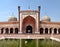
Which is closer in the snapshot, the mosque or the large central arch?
the mosque

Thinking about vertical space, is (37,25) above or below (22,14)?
below

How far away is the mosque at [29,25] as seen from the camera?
22.0 metres

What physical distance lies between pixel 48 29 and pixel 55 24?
129 cm

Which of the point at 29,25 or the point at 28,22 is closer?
the point at 29,25

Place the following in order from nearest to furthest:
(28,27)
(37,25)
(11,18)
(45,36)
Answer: (45,36) → (37,25) → (28,27) → (11,18)

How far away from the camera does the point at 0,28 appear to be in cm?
2284

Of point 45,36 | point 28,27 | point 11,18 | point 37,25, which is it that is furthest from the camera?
point 11,18

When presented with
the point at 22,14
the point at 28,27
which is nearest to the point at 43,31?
the point at 28,27

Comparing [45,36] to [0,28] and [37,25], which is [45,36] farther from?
[0,28]

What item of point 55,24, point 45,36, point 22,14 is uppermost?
point 22,14

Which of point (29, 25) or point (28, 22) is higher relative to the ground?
point (28, 22)

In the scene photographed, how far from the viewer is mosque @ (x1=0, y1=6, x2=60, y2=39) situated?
72.2 ft

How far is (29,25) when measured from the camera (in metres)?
22.8

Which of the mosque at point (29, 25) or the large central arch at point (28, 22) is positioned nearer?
the mosque at point (29, 25)
